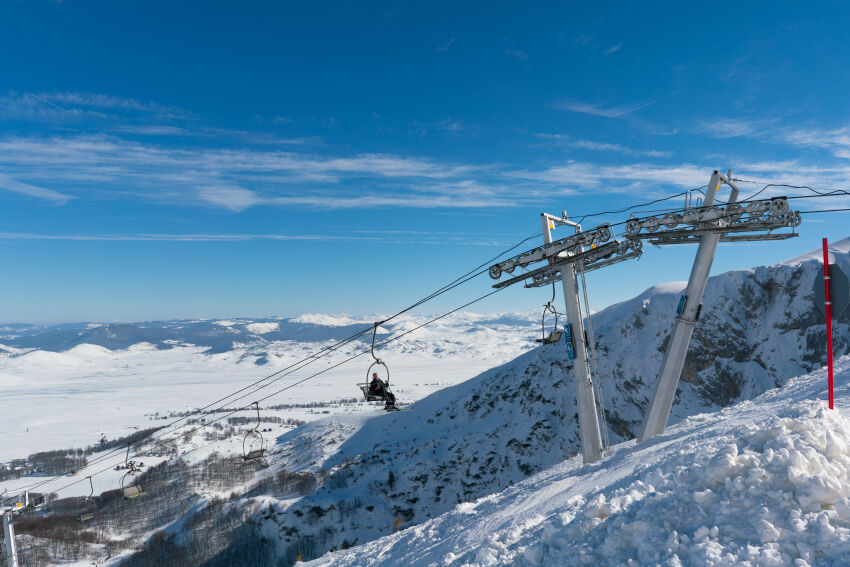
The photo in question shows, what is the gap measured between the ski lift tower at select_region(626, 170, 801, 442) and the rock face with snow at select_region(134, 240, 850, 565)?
3619 centimetres

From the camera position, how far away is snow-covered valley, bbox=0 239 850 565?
5.64 m

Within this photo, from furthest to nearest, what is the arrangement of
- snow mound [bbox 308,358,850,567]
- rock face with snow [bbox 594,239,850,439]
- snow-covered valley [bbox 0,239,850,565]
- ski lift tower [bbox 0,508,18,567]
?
rock face with snow [bbox 594,239,850,439], ski lift tower [bbox 0,508,18,567], snow-covered valley [bbox 0,239,850,565], snow mound [bbox 308,358,850,567]

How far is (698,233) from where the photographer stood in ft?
47.0

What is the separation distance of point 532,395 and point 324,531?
104 ft

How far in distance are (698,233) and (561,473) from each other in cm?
885

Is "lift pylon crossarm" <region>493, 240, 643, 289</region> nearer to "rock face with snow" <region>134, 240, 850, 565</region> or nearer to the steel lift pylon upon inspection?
the steel lift pylon

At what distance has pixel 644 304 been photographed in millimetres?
65250

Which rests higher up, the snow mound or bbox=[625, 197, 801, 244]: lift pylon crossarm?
bbox=[625, 197, 801, 244]: lift pylon crossarm

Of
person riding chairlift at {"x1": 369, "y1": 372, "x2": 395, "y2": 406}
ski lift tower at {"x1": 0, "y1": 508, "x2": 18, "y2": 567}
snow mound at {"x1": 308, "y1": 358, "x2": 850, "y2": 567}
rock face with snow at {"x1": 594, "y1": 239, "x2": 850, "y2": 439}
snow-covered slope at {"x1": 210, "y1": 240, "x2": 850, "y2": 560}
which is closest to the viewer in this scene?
snow mound at {"x1": 308, "y1": 358, "x2": 850, "y2": 567}

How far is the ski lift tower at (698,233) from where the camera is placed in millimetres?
12938

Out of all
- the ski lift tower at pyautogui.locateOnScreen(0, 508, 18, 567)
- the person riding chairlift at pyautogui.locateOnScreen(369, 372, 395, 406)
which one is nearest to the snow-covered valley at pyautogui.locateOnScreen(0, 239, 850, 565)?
the person riding chairlift at pyautogui.locateOnScreen(369, 372, 395, 406)

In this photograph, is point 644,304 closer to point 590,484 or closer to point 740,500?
point 590,484

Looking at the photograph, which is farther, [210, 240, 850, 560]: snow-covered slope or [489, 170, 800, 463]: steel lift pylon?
[210, 240, 850, 560]: snow-covered slope

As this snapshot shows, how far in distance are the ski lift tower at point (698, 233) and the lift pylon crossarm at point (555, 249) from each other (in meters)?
0.88
